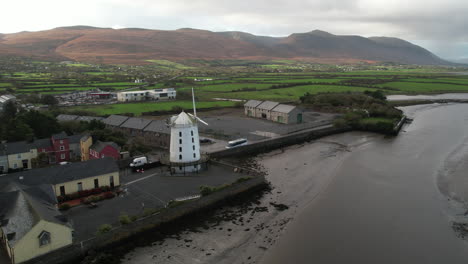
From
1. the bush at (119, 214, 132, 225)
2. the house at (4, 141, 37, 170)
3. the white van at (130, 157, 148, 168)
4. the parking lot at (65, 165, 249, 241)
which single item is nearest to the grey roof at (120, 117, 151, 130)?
the white van at (130, 157, 148, 168)

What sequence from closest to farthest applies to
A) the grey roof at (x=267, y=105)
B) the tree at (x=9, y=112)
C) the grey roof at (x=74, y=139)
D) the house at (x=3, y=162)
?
A: 1. the house at (x=3, y=162)
2. the grey roof at (x=74, y=139)
3. the tree at (x=9, y=112)
4. the grey roof at (x=267, y=105)

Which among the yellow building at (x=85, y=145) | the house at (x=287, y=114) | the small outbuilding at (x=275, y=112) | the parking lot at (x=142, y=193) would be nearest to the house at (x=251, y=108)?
the small outbuilding at (x=275, y=112)

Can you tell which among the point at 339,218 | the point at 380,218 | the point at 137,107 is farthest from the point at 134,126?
the point at 380,218

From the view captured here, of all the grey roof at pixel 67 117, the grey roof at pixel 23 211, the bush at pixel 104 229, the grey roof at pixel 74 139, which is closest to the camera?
the grey roof at pixel 23 211

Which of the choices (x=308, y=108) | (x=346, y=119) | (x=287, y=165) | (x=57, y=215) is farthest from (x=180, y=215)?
(x=308, y=108)

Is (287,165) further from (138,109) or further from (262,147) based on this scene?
(138,109)

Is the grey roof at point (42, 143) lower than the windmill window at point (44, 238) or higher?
higher

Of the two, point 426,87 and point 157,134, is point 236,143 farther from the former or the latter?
point 426,87

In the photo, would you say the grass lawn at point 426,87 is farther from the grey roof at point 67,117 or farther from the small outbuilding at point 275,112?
the grey roof at point 67,117
